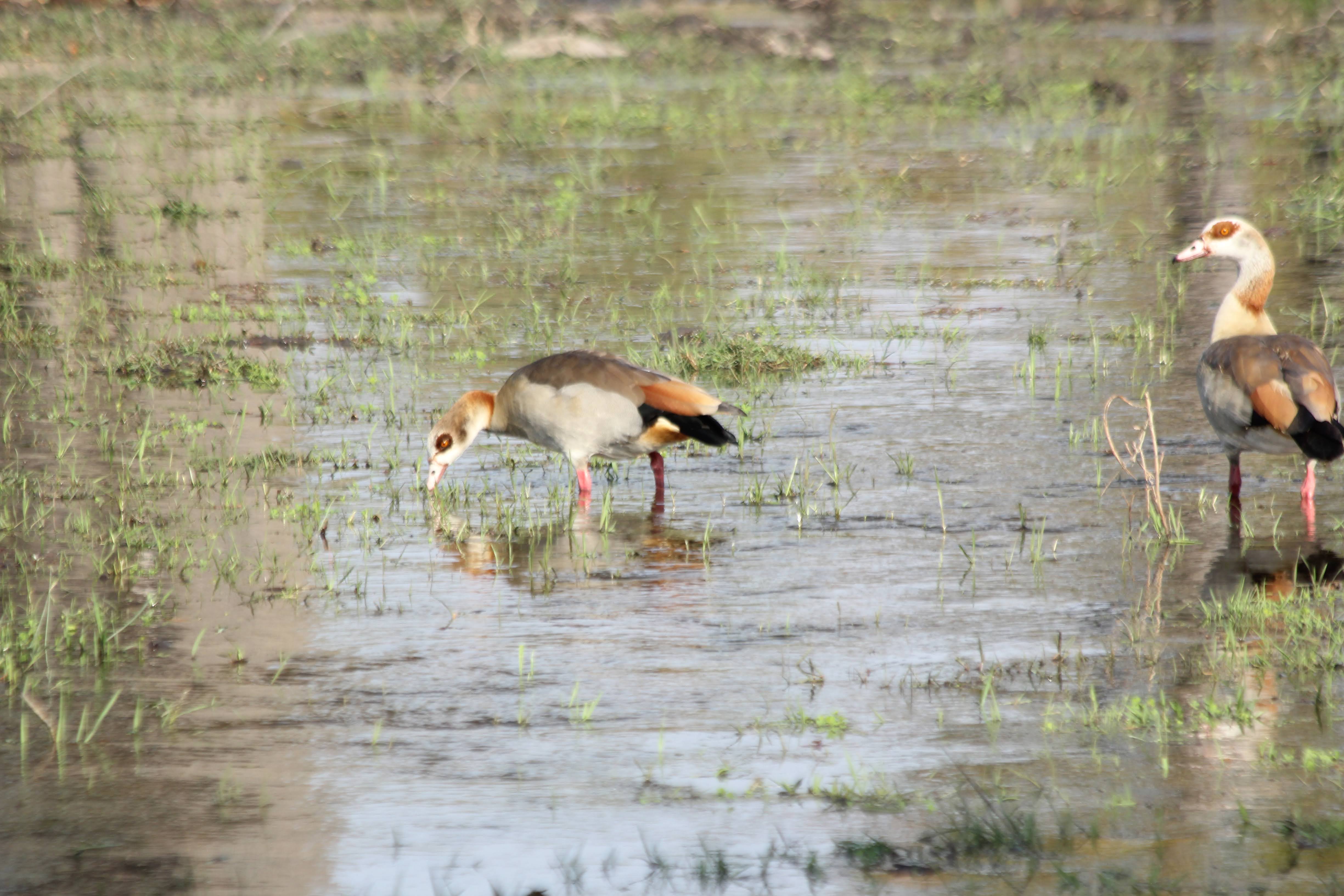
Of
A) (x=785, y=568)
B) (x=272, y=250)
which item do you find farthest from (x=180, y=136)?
(x=785, y=568)

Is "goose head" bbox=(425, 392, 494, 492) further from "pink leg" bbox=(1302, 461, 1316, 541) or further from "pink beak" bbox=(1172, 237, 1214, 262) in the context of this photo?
"pink leg" bbox=(1302, 461, 1316, 541)

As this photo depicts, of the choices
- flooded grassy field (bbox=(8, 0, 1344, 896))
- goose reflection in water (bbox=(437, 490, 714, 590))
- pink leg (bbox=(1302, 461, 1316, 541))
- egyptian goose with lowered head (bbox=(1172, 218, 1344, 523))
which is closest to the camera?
flooded grassy field (bbox=(8, 0, 1344, 896))

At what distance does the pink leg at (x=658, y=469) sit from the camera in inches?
347

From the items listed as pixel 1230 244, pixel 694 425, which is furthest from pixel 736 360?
pixel 1230 244

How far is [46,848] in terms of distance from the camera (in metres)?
4.87

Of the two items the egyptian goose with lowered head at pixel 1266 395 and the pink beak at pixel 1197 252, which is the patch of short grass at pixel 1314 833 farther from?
the pink beak at pixel 1197 252

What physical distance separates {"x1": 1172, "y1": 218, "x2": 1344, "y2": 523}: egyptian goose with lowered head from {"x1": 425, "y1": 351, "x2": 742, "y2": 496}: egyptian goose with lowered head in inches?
84.8

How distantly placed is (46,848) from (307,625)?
6.60 ft

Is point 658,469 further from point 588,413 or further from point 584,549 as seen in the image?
point 584,549

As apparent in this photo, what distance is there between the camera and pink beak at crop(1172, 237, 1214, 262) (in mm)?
9492

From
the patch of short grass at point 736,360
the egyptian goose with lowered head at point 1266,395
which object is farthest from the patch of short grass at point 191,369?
the egyptian goose with lowered head at point 1266,395

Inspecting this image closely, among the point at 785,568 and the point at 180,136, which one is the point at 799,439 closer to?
the point at 785,568

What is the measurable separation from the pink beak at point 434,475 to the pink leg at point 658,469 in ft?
3.24

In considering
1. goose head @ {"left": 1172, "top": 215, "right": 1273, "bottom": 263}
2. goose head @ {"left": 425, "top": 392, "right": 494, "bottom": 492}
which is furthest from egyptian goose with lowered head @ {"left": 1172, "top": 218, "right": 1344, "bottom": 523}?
goose head @ {"left": 425, "top": 392, "right": 494, "bottom": 492}
